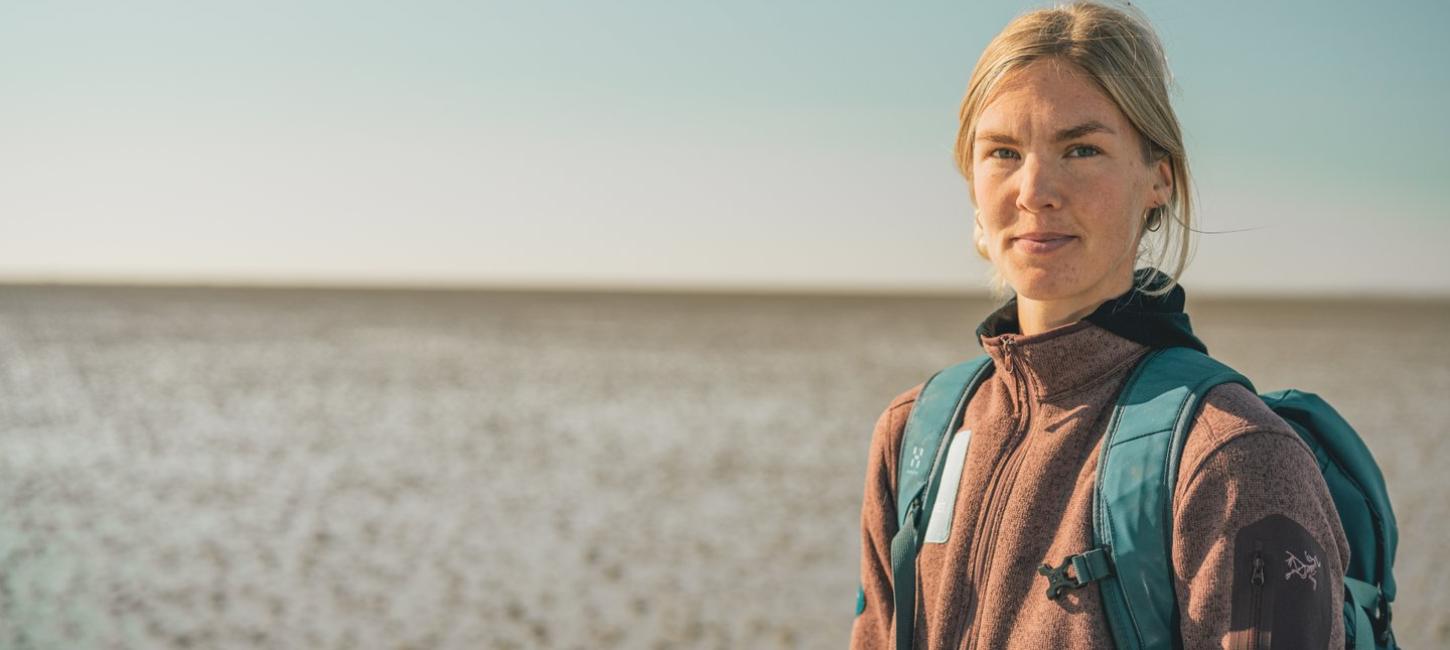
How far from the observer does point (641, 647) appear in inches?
299

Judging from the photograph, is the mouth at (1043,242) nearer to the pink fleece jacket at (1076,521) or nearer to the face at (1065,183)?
the face at (1065,183)

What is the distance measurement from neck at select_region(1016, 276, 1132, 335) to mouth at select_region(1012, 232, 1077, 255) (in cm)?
10

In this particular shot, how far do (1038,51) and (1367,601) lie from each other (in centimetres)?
103

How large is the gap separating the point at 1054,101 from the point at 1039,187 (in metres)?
0.14

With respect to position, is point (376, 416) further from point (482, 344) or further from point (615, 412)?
point (482, 344)

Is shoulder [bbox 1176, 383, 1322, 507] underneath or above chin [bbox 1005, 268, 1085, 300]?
underneath

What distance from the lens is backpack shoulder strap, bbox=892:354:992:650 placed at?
209cm

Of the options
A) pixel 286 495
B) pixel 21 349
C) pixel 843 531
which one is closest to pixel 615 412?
pixel 286 495

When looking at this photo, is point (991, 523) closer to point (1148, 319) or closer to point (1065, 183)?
point (1148, 319)

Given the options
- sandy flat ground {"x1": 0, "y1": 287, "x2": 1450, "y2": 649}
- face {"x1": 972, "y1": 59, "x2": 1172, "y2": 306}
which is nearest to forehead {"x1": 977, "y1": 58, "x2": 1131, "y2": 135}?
face {"x1": 972, "y1": 59, "x2": 1172, "y2": 306}

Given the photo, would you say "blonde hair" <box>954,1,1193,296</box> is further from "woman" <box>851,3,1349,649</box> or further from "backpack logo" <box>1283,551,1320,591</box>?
"backpack logo" <box>1283,551,1320,591</box>

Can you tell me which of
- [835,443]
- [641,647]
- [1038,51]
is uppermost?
[1038,51]

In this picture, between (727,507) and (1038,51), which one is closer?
(1038,51)

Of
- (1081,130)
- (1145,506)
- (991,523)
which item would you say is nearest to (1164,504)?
(1145,506)
